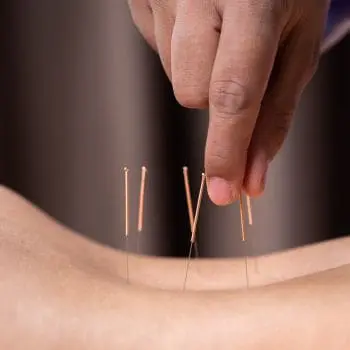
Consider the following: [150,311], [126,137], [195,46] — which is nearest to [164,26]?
[195,46]

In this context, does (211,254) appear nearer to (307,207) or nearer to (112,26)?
(307,207)

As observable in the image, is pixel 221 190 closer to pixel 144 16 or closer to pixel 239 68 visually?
pixel 239 68

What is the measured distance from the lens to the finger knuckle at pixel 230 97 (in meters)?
0.52

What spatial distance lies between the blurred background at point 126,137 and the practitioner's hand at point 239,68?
1.93ft

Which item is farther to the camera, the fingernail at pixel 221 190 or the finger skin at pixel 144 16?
the finger skin at pixel 144 16

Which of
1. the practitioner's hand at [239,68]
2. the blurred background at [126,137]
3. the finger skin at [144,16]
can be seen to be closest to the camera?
the practitioner's hand at [239,68]

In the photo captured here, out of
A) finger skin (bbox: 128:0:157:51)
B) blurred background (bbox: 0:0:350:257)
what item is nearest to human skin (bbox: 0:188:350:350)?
finger skin (bbox: 128:0:157:51)

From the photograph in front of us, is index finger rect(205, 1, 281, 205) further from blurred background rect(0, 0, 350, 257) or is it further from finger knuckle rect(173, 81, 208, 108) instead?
blurred background rect(0, 0, 350, 257)

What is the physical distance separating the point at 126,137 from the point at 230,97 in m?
0.73

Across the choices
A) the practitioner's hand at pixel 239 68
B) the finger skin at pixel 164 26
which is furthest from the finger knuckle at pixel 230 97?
the finger skin at pixel 164 26

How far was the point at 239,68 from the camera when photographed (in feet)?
1.67

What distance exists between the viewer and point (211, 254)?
4.22ft

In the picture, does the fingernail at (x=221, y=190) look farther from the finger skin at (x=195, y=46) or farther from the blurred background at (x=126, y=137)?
the blurred background at (x=126, y=137)

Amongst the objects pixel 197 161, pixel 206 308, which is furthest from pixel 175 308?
pixel 197 161
